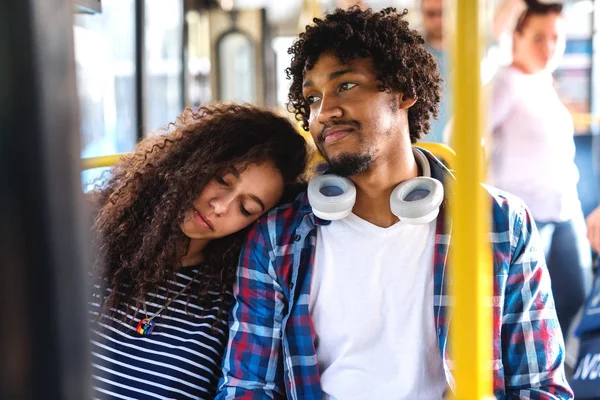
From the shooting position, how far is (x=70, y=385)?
0.47m

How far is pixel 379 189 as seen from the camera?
1.74 m

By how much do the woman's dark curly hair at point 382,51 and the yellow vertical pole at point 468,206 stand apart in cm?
106

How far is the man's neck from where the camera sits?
171 centimetres

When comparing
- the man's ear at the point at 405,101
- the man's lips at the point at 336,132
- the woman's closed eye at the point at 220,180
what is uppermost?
the man's ear at the point at 405,101

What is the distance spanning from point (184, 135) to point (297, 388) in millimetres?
754

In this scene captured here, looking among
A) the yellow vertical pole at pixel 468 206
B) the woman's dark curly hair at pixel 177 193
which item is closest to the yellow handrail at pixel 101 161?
the woman's dark curly hair at pixel 177 193

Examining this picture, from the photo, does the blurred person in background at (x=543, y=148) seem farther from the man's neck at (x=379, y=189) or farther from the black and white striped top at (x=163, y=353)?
the black and white striped top at (x=163, y=353)

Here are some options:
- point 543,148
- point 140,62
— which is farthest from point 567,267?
point 140,62

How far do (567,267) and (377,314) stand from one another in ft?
5.32

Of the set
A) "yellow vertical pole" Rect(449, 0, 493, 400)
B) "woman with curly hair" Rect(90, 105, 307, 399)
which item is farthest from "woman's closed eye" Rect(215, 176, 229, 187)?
"yellow vertical pole" Rect(449, 0, 493, 400)

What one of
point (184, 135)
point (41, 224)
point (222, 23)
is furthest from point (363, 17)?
point (222, 23)

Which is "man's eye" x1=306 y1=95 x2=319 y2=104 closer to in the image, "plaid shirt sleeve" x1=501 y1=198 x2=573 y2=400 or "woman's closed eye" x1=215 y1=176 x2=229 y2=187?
"woman's closed eye" x1=215 y1=176 x2=229 y2=187

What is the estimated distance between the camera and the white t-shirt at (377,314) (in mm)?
1586

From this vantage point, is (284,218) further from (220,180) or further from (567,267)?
(567,267)
